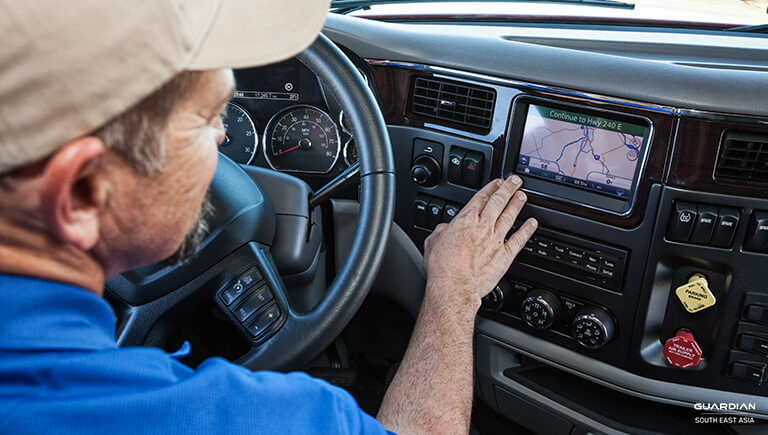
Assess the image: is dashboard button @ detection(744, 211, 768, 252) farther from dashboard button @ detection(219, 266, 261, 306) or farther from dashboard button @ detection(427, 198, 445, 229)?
dashboard button @ detection(219, 266, 261, 306)

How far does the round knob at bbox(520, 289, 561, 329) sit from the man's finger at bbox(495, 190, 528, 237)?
0.18m

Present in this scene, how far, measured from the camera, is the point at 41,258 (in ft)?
2.02

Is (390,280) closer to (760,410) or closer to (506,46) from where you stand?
(506,46)

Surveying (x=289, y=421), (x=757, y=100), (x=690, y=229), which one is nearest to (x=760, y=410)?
(x=690, y=229)

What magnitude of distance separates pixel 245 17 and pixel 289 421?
0.43 metres

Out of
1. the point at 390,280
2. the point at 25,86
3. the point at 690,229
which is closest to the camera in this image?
the point at 25,86

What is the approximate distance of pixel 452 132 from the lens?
1438mm

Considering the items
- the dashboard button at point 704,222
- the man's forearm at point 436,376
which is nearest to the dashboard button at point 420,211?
the man's forearm at point 436,376

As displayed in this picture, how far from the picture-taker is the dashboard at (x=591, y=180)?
1155 mm

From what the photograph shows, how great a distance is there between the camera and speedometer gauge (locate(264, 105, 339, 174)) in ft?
5.33

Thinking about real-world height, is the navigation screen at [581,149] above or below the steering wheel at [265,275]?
above

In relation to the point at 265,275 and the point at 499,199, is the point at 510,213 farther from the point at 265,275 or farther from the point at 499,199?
the point at 265,275

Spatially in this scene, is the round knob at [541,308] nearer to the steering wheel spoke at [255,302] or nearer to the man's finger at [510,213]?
the man's finger at [510,213]

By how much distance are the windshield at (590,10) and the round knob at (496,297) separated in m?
0.77
